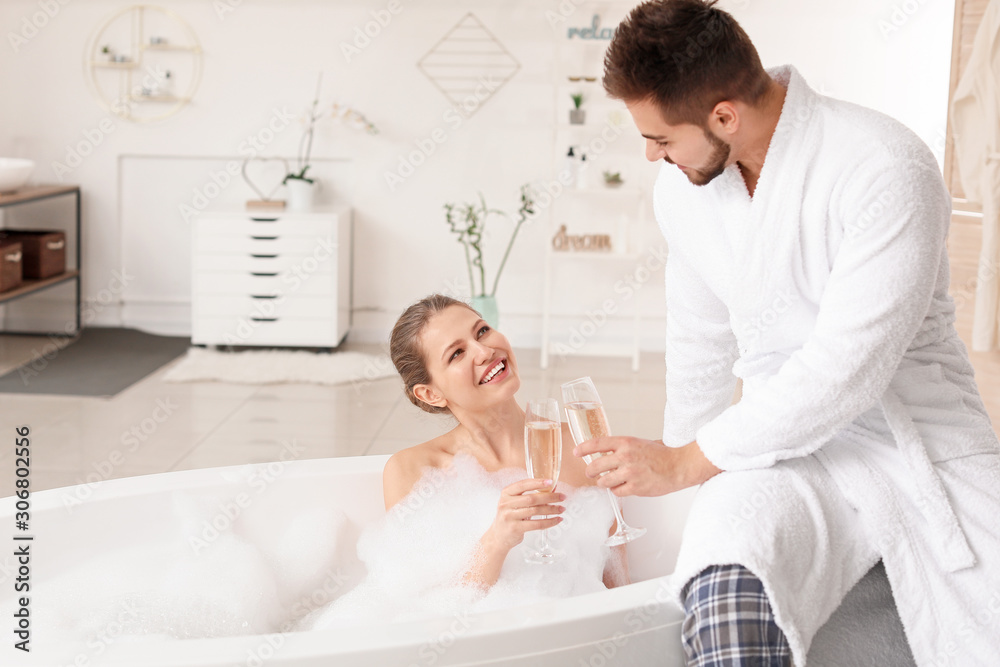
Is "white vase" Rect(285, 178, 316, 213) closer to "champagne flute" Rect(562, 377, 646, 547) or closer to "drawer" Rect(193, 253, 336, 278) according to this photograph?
"drawer" Rect(193, 253, 336, 278)

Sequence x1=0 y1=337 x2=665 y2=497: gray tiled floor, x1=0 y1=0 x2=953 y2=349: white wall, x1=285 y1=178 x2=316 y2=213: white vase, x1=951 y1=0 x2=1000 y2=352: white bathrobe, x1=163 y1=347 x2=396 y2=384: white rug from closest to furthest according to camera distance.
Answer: x1=951 y1=0 x2=1000 y2=352: white bathrobe → x1=0 y1=337 x2=665 y2=497: gray tiled floor → x1=163 y1=347 x2=396 y2=384: white rug → x1=0 y1=0 x2=953 y2=349: white wall → x1=285 y1=178 x2=316 y2=213: white vase

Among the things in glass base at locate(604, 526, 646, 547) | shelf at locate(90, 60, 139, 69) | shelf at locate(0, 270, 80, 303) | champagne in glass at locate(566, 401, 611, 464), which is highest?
shelf at locate(90, 60, 139, 69)

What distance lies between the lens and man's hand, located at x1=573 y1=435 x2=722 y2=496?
1469 millimetres

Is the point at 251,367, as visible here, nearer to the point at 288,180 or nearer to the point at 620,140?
the point at 288,180

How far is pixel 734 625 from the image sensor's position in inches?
50.4

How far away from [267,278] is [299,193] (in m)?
0.47

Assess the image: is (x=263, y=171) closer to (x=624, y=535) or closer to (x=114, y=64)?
(x=114, y=64)

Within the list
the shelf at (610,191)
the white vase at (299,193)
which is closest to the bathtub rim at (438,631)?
the shelf at (610,191)

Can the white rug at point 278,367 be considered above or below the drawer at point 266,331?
below

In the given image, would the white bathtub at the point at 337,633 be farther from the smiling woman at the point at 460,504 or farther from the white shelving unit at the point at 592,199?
the white shelving unit at the point at 592,199

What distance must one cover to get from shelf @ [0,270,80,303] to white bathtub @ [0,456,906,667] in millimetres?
3026

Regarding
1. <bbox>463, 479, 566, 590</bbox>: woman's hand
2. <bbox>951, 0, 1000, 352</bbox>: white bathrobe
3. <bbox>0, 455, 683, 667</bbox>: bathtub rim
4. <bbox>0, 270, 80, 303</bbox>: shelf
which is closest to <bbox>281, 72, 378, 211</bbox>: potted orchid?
<bbox>0, 270, 80, 303</bbox>: shelf

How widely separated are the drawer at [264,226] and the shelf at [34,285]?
0.80 m

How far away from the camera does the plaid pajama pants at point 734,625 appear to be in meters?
1.27
